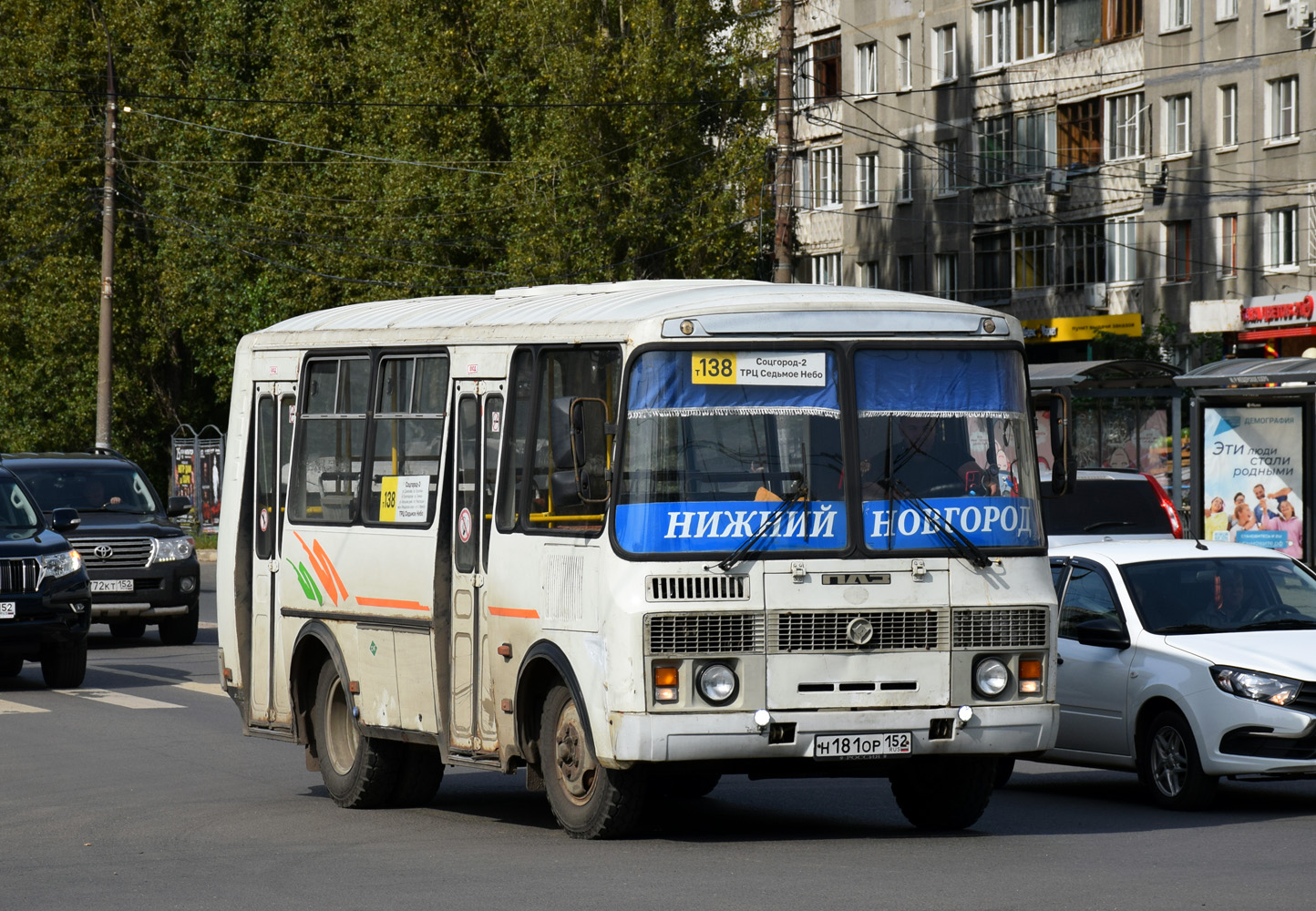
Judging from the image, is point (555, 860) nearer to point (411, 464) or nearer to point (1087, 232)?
point (411, 464)

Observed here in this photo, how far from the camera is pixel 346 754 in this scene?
12055mm

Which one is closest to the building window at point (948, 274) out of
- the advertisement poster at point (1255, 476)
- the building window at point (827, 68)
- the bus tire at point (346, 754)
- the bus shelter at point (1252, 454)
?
the building window at point (827, 68)

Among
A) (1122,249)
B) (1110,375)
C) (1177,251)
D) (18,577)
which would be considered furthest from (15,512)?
(1122,249)

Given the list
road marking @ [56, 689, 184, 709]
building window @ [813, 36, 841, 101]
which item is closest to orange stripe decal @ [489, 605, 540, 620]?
road marking @ [56, 689, 184, 709]

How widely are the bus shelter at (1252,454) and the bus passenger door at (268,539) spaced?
1130 centimetres

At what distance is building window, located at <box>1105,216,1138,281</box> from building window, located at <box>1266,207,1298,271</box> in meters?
4.60

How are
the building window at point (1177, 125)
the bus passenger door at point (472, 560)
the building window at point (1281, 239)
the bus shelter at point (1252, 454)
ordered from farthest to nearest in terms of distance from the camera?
the building window at point (1177, 125)
the building window at point (1281, 239)
the bus shelter at point (1252, 454)
the bus passenger door at point (472, 560)

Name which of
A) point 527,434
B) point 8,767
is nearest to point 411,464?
point 527,434

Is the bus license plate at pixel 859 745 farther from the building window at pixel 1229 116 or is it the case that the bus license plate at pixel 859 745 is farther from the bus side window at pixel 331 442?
the building window at pixel 1229 116

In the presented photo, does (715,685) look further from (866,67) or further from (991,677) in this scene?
(866,67)

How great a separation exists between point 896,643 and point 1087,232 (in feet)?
154

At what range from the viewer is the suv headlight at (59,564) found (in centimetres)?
1906

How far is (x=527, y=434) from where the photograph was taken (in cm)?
1051

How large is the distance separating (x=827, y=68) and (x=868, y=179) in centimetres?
421
